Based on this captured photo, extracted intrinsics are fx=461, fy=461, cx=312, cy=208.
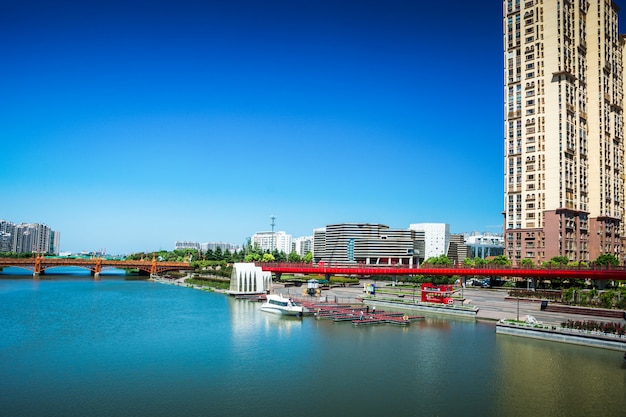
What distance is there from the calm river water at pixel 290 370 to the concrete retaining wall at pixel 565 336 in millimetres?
1021

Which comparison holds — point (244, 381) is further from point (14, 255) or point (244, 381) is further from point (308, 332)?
point (14, 255)

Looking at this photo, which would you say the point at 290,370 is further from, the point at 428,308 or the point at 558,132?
the point at 558,132

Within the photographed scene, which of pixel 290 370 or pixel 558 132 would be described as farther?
pixel 558 132

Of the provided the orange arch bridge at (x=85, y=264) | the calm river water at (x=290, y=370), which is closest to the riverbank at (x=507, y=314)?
the calm river water at (x=290, y=370)

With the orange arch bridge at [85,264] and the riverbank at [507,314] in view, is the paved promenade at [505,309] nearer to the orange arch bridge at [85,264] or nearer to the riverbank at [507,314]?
the riverbank at [507,314]

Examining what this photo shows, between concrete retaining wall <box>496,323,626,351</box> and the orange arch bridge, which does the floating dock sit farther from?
the orange arch bridge

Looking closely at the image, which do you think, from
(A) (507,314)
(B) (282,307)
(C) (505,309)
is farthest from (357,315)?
(C) (505,309)

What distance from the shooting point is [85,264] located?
134 meters

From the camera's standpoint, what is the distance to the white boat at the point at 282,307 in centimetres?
6194

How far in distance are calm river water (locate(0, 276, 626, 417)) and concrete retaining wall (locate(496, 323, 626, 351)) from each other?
1.02 metres

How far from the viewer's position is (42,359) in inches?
1465

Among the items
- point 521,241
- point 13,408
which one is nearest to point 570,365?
point 13,408

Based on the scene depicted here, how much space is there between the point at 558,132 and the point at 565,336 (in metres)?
70.7

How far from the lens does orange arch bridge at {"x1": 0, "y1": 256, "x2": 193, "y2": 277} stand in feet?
418
